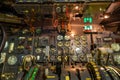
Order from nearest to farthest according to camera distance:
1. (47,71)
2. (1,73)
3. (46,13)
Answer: (47,71)
(1,73)
(46,13)

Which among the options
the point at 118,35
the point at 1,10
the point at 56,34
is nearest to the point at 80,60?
the point at 56,34

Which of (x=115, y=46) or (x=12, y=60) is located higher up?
(x=115, y=46)

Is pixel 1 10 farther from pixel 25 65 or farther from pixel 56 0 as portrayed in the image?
pixel 25 65

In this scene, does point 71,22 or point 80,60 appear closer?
point 80,60

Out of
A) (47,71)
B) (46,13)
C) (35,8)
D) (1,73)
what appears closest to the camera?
(47,71)

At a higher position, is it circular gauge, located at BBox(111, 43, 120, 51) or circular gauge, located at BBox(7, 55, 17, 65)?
circular gauge, located at BBox(111, 43, 120, 51)

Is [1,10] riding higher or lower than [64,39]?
higher

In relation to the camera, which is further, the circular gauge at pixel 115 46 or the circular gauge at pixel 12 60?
the circular gauge at pixel 115 46

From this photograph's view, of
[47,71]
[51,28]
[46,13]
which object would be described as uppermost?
[46,13]

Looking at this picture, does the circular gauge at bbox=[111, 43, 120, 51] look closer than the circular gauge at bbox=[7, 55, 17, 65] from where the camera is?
No

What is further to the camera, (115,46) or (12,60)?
(115,46)

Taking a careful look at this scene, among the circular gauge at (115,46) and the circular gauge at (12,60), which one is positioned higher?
the circular gauge at (115,46)
